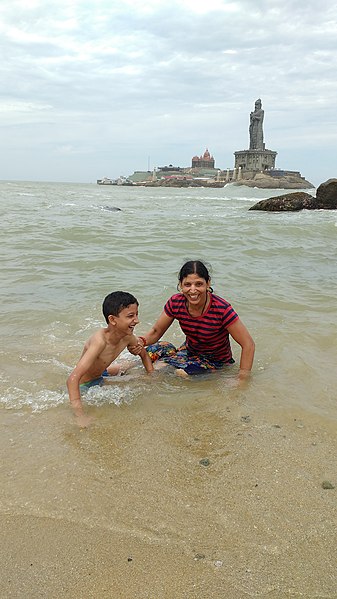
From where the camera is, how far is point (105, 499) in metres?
2.37

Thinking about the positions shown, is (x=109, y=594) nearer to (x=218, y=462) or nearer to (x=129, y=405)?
(x=218, y=462)

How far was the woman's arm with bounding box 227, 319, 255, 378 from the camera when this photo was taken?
3.87 meters

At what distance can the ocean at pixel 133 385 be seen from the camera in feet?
8.05

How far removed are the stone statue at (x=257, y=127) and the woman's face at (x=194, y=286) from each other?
381 ft

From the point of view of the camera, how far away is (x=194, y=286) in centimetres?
366

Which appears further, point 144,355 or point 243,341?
point 144,355

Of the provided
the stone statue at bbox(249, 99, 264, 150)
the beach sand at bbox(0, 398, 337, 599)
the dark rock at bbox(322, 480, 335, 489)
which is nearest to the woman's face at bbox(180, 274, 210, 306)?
the beach sand at bbox(0, 398, 337, 599)

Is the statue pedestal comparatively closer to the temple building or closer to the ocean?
the temple building

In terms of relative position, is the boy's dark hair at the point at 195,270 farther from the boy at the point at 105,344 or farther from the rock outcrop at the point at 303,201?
the rock outcrop at the point at 303,201

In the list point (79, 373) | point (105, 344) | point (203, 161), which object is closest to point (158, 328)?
point (105, 344)

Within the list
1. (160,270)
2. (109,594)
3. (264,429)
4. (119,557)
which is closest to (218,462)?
(264,429)

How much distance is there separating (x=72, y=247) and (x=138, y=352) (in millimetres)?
7731

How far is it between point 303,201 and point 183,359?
2251cm

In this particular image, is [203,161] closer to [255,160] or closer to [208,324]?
[255,160]
